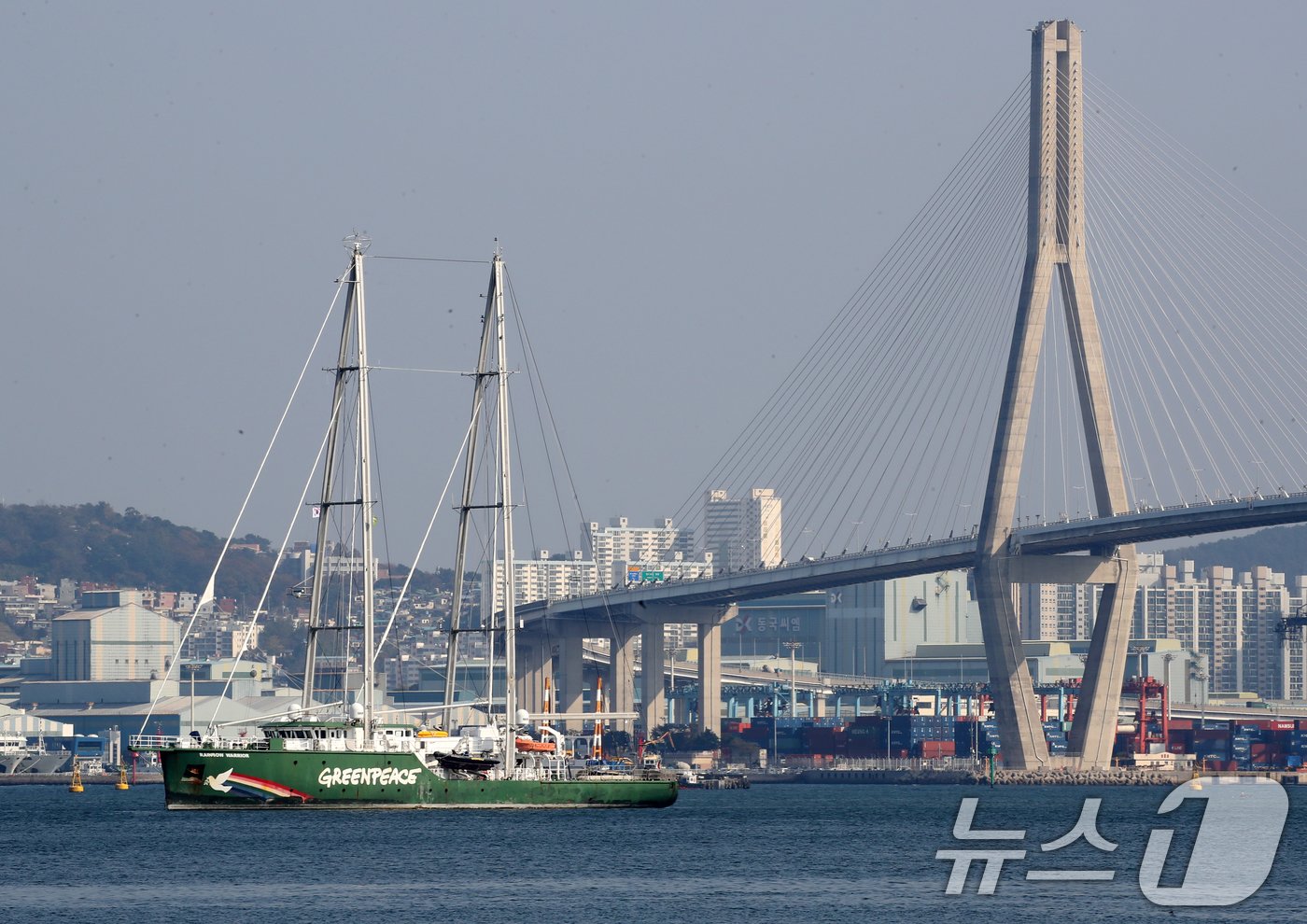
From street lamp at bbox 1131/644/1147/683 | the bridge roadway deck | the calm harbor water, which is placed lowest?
the calm harbor water

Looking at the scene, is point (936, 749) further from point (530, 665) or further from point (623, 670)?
point (530, 665)

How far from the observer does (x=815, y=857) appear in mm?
44562

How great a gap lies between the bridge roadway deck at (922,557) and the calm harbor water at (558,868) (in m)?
14.7

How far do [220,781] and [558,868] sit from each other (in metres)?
12.5

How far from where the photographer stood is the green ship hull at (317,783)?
50062 millimetres

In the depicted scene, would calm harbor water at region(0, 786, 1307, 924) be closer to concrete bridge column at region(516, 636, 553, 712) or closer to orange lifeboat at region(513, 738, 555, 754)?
orange lifeboat at region(513, 738, 555, 754)

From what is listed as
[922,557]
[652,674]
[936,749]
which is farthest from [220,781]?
[936,749]

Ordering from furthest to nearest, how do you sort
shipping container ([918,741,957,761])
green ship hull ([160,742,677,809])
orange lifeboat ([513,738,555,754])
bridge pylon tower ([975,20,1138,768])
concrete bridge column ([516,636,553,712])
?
shipping container ([918,741,957,761]), concrete bridge column ([516,636,553,712]), bridge pylon tower ([975,20,1138,768]), orange lifeboat ([513,738,555,754]), green ship hull ([160,742,677,809])

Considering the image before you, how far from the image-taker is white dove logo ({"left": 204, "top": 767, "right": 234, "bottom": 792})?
50.5m

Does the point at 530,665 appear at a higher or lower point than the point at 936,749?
higher

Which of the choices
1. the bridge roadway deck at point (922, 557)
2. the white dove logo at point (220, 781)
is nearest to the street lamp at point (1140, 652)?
the bridge roadway deck at point (922, 557)

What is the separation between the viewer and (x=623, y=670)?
360 ft

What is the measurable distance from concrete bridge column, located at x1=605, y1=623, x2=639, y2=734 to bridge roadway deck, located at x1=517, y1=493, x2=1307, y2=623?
1.20 metres

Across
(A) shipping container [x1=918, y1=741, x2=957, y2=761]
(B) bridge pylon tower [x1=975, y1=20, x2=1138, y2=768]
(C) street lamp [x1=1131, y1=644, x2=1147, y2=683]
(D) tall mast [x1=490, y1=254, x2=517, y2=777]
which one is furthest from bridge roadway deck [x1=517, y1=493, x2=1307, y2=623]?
(C) street lamp [x1=1131, y1=644, x2=1147, y2=683]
